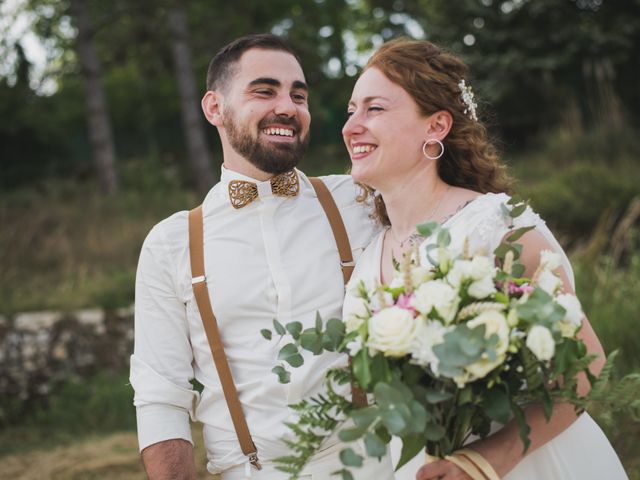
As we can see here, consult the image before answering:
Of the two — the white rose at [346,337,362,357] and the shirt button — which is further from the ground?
the shirt button

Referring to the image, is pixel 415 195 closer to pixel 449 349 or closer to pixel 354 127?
pixel 354 127

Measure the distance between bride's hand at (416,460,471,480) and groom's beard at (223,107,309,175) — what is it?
1.32 metres

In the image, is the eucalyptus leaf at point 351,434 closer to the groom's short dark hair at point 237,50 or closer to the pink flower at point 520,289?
the pink flower at point 520,289

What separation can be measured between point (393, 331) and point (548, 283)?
1.34 ft

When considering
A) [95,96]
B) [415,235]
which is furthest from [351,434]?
[95,96]

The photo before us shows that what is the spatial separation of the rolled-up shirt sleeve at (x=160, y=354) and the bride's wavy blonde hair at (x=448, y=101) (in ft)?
3.35

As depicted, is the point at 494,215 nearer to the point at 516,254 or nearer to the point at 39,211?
the point at 516,254

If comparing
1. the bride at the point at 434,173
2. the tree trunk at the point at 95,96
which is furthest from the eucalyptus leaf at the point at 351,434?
the tree trunk at the point at 95,96

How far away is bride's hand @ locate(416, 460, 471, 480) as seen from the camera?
199 centimetres

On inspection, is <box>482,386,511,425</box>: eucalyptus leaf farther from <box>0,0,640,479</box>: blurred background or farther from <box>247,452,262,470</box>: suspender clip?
<box>247,452,262,470</box>: suspender clip

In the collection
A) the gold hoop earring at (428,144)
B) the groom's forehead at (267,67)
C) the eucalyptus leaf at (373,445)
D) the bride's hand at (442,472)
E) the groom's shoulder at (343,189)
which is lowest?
the bride's hand at (442,472)

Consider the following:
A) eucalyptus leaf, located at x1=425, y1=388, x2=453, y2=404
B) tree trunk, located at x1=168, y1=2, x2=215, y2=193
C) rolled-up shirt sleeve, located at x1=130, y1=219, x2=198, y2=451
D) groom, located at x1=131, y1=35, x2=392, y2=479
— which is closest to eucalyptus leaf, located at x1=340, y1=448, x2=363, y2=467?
eucalyptus leaf, located at x1=425, y1=388, x2=453, y2=404

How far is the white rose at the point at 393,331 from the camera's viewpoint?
1723mm

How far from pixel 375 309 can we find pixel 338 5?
661 inches
